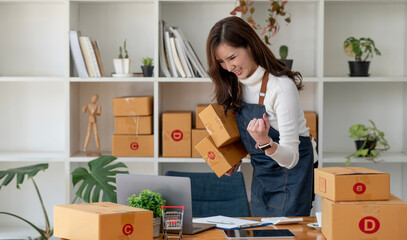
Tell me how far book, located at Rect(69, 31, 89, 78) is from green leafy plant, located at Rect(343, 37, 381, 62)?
1.76 meters

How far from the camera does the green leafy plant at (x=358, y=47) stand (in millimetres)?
3754

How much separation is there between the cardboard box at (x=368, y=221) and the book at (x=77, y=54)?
226cm

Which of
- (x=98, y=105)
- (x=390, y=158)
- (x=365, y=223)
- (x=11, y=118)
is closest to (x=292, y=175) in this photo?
(x=365, y=223)

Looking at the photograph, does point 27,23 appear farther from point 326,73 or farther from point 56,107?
point 326,73

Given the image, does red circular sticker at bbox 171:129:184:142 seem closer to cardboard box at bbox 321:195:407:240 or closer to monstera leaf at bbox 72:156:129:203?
monstera leaf at bbox 72:156:129:203

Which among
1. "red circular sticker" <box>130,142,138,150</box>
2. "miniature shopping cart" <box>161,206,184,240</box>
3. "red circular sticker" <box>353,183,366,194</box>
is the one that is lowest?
"miniature shopping cart" <box>161,206,184,240</box>

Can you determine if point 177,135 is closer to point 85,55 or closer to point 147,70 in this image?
point 147,70

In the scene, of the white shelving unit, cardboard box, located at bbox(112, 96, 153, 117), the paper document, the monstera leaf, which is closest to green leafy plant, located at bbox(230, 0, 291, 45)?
the white shelving unit

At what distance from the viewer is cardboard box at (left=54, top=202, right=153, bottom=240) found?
1763mm

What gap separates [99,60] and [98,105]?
31 cm

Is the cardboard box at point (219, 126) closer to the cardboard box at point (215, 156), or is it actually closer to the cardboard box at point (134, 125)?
the cardboard box at point (215, 156)

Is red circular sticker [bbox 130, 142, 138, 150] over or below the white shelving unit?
below

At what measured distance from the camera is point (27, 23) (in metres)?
4.04

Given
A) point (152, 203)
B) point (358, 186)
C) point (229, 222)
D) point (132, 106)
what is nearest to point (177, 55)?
point (132, 106)
